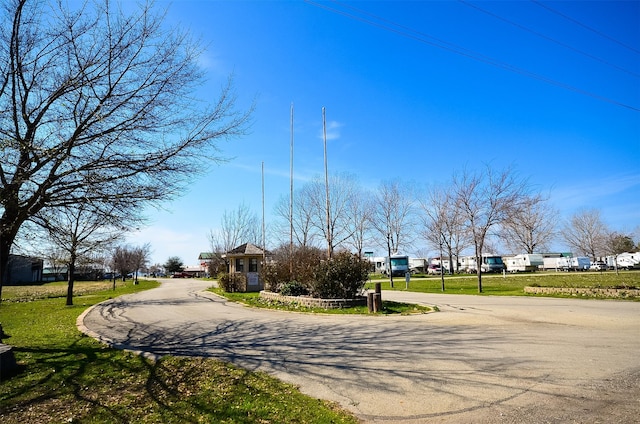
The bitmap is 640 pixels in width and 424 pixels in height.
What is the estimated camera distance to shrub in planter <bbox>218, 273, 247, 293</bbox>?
2786 cm

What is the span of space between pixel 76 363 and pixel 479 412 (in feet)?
21.9

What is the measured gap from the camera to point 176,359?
695cm

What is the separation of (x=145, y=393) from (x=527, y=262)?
190 ft

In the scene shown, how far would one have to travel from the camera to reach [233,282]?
27859 mm

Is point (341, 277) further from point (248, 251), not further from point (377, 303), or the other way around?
point (248, 251)

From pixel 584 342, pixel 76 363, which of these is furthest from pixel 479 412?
pixel 76 363

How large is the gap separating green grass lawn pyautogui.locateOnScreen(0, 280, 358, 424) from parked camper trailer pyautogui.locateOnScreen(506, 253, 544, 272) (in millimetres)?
56341

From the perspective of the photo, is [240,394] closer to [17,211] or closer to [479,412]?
[479,412]

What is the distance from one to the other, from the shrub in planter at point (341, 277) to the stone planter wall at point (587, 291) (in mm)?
11100

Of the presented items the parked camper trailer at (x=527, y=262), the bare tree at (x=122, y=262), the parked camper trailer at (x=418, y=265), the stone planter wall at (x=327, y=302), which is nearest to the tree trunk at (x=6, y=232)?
the stone planter wall at (x=327, y=302)

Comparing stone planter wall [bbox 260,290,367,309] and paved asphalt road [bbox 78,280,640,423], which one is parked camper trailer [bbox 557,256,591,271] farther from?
stone planter wall [bbox 260,290,367,309]

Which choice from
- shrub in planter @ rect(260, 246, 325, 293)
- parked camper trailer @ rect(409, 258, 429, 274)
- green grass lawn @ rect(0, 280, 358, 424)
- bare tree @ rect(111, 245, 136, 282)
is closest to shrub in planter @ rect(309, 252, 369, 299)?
shrub in planter @ rect(260, 246, 325, 293)

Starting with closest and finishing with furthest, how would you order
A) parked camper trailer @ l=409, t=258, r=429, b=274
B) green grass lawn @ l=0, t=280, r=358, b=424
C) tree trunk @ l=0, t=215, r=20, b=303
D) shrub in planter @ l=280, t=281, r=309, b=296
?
green grass lawn @ l=0, t=280, r=358, b=424 → tree trunk @ l=0, t=215, r=20, b=303 → shrub in planter @ l=280, t=281, r=309, b=296 → parked camper trailer @ l=409, t=258, r=429, b=274

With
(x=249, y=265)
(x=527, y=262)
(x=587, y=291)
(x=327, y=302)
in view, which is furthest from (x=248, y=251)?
(x=527, y=262)
